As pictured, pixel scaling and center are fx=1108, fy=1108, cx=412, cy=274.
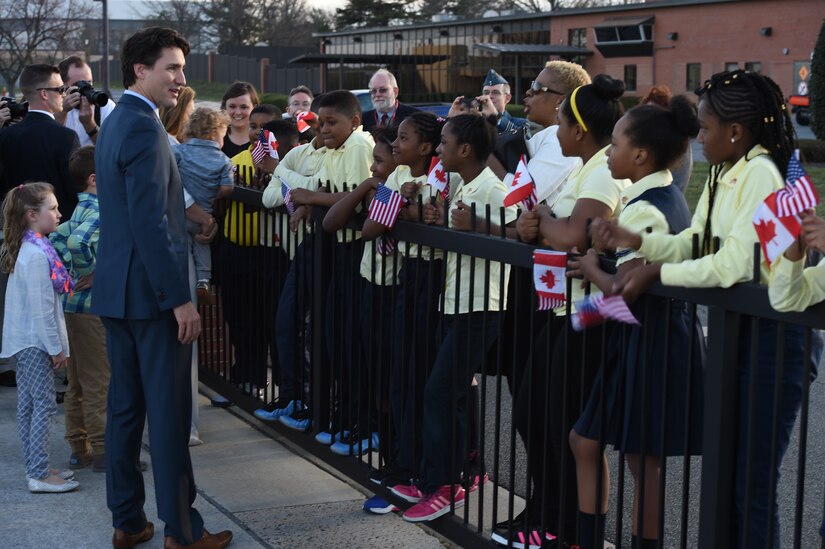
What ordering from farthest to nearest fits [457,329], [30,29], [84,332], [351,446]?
[30,29]
[84,332]
[351,446]
[457,329]

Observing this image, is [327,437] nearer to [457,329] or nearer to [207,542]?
[207,542]

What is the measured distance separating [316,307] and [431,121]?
1.17 m

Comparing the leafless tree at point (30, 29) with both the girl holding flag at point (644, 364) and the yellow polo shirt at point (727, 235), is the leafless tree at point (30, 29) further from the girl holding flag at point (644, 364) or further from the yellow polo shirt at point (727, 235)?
the yellow polo shirt at point (727, 235)

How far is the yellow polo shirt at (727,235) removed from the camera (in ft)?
10.4

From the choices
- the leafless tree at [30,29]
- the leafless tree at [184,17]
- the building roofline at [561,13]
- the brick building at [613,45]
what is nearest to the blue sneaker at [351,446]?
the leafless tree at [30,29]

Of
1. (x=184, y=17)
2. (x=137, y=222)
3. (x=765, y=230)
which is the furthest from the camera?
(x=184, y=17)

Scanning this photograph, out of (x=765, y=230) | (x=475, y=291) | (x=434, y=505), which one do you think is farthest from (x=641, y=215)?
(x=434, y=505)

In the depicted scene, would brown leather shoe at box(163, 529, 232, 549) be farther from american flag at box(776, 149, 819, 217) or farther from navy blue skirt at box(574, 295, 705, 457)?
american flag at box(776, 149, 819, 217)

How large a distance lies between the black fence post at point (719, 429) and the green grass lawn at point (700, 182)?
14.8m

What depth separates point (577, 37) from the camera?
194ft

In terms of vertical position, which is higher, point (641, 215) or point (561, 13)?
point (561, 13)

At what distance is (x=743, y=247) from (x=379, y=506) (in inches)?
98.4

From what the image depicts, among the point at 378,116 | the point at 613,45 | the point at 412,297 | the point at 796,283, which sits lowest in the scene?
the point at 412,297

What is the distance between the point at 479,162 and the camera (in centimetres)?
488
